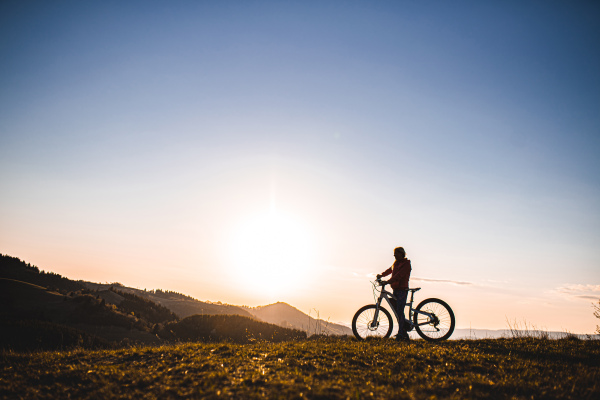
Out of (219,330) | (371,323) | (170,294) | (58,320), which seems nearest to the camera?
(371,323)

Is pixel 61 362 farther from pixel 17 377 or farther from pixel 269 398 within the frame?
pixel 269 398

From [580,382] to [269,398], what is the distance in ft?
19.9

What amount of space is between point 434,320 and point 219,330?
2557cm

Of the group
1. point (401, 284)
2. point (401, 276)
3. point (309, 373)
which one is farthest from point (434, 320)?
point (309, 373)

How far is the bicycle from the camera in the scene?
9.95 meters

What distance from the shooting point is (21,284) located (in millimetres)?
28344

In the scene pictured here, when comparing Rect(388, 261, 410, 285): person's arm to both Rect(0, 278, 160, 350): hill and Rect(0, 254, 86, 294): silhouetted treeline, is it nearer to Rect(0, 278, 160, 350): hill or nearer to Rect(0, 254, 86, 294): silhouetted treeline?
Rect(0, 278, 160, 350): hill

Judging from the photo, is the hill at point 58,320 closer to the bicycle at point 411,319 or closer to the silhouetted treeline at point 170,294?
the bicycle at point 411,319

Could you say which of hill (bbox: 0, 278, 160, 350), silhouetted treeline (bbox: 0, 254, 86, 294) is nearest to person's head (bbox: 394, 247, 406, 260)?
hill (bbox: 0, 278, 160, 350)

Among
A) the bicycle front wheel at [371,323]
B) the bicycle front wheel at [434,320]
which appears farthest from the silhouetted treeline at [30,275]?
the bicycle front wheel at [434,320]

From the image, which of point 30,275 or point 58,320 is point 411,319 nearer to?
point 58,320

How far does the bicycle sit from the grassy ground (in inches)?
46.8

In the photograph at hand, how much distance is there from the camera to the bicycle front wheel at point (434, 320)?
993 cm

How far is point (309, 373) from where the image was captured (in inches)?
243
